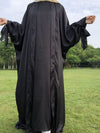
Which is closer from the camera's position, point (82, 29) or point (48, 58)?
point (48, 58)

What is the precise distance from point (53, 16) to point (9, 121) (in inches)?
91.3

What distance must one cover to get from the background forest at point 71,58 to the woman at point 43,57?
97.4 feet

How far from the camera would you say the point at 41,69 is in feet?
8.83

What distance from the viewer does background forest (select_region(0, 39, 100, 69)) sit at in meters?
36.6

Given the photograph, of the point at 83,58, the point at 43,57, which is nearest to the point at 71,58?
the point at 83,58

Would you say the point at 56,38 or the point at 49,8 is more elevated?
the point at 49,8

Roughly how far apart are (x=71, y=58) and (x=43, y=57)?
4713cm

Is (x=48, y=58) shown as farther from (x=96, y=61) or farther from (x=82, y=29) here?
(x=96, y=61)

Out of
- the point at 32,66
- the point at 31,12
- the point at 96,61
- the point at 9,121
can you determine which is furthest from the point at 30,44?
the point at 96,61

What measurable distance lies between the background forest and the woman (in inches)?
1169

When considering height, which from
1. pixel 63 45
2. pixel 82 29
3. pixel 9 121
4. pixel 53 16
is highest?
pixel 53 16

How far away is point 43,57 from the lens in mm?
2713

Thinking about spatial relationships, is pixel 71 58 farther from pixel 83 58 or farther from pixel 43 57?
pixel 43 57

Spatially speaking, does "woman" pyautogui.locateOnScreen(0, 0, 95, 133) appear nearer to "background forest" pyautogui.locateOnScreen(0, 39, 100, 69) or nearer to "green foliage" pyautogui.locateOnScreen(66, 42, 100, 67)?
"background forest" pyautogui.locateOnScreen(0, 39, 100, 69)
